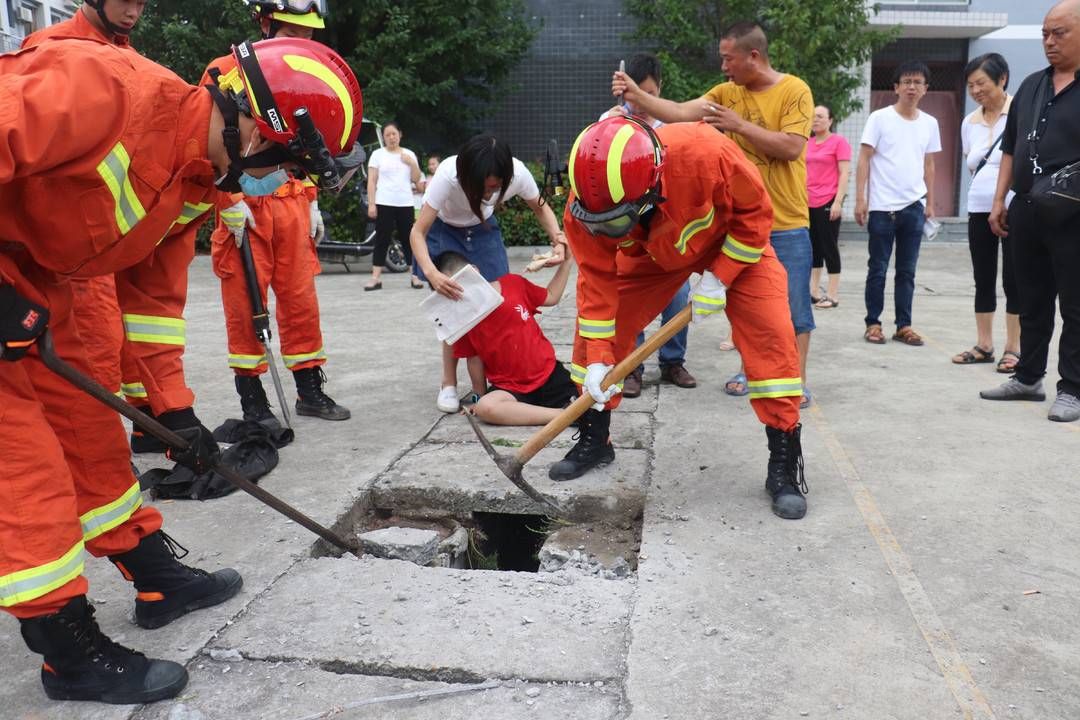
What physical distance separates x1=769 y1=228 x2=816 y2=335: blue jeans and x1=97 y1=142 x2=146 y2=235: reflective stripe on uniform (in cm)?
309

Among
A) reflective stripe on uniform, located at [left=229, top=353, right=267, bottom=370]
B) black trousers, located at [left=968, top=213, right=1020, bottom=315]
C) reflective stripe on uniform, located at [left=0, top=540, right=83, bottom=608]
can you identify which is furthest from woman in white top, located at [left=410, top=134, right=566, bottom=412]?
black trousers, located at [left=968, top=213, right=1020, bottom=315]

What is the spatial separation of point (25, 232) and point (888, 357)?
17.4ft

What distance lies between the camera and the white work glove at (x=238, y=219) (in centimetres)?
409

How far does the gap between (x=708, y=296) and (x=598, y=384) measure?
532 millimetres

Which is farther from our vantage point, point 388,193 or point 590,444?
point 388,193

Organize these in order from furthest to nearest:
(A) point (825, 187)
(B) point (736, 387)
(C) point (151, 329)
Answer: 1. (A) point (825, 187)
2. (B) point (736, 387)
3. (C) point (151, 329)

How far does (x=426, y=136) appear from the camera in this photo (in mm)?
15789

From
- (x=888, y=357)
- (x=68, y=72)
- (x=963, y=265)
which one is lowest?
(x=963, y=265)

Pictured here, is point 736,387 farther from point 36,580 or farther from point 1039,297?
point 36,580

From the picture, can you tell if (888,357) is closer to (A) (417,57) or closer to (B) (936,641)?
(B) (936,641)

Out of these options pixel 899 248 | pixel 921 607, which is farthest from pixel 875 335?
pixel 921 607

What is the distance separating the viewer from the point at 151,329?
2.61 metres

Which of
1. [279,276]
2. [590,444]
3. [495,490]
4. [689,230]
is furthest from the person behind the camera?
[279,276]

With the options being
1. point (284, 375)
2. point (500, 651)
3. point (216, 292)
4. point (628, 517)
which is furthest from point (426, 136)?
point (500, 651)
